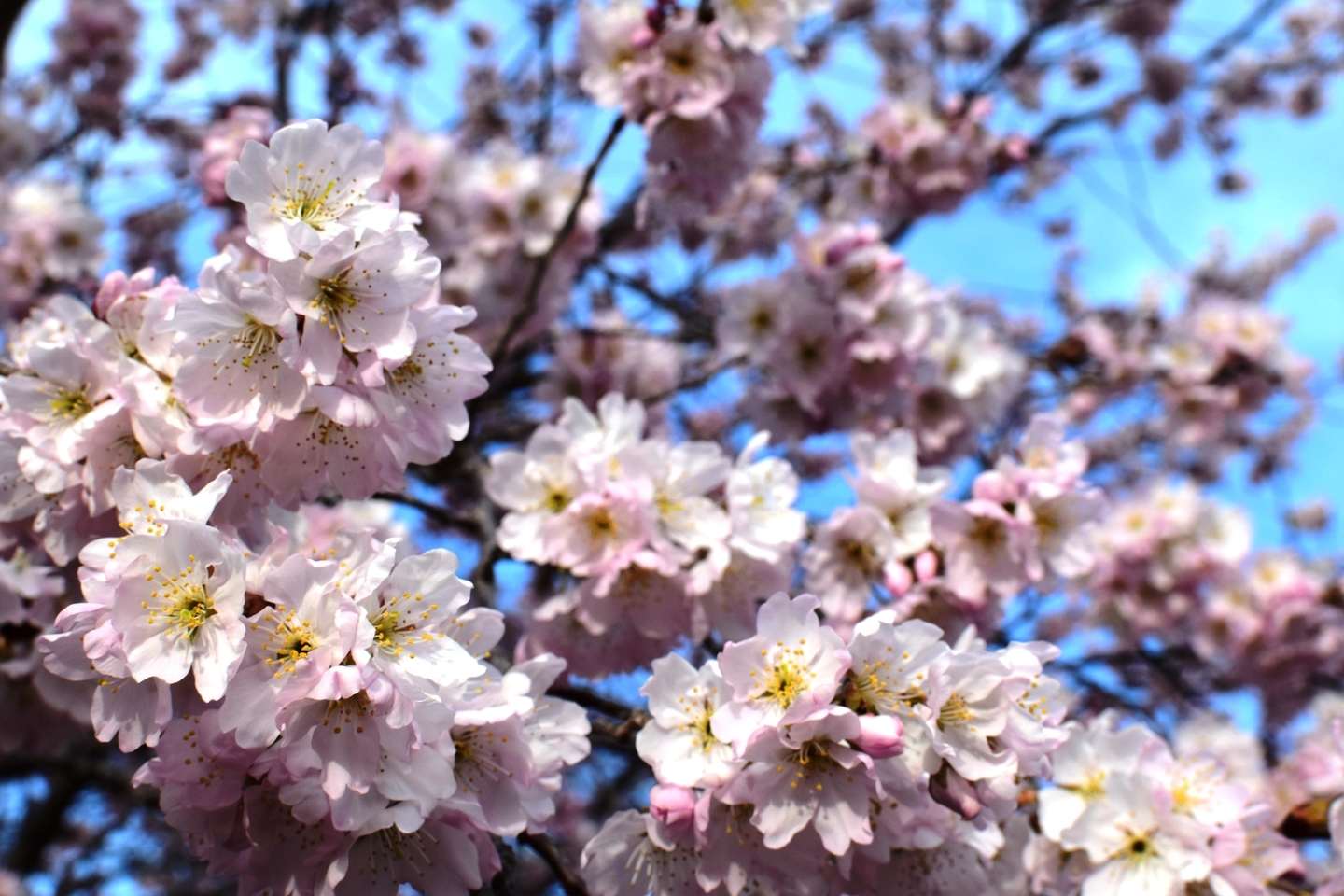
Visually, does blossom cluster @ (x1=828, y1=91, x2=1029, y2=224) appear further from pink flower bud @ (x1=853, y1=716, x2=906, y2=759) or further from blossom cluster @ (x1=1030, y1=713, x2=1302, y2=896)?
pink flower bud @ (x1=853, y1=716, x2=906, y2=759)

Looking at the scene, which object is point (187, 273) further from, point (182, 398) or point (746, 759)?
point (746, 759)

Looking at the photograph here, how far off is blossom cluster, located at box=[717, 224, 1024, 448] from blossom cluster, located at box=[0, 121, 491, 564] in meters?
1.60

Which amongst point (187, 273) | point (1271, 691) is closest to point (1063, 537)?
point (1271, 691)

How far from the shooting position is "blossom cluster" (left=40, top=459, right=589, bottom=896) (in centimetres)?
118

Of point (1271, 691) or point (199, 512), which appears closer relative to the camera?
point (199, 512)

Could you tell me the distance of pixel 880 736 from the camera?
1258 millimetres

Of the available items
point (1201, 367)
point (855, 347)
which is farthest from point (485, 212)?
point (1201, 367)

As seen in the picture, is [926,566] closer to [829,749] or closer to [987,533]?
[987,533]

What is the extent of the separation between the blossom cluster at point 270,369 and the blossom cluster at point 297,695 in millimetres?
122

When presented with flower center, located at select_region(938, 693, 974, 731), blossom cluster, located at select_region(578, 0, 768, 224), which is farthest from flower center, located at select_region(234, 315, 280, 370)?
blossom cluster, located at select_region(578, 0, 768, 224)

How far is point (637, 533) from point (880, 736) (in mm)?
694

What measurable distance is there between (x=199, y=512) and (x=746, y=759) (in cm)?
83

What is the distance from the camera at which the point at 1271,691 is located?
169 inches

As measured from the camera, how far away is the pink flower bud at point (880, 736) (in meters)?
1.26
